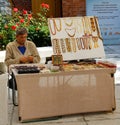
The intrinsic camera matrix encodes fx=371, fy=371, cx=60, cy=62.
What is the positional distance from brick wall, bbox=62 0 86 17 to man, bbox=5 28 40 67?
7.11 meters

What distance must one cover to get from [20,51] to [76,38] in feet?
2.83

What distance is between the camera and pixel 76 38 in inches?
212

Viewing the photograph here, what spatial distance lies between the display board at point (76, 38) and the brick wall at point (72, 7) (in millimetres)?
7087

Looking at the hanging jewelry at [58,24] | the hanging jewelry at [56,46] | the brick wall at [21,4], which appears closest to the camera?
the hanging jewelry at [56,46]

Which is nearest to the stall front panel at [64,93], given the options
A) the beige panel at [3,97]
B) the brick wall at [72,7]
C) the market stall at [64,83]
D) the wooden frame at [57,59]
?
the market stall at [64,83]

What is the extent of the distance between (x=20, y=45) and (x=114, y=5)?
8.24m

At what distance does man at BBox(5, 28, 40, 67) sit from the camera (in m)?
5.39

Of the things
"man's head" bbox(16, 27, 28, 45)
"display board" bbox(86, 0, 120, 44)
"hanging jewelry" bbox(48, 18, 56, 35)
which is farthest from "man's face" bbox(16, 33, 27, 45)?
"display board" bbox(86, 0, 120, 44)

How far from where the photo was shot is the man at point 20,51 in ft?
17.7

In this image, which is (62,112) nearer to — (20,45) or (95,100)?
(95,100)

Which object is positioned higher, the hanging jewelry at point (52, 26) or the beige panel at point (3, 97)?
the hanging jewelry at point (52, 26)

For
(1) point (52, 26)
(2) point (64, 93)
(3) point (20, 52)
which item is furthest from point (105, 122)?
(3) point (20, 52)

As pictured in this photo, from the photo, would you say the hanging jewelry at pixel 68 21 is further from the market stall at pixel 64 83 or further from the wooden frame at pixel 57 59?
the wooden frame at pixel 57 59

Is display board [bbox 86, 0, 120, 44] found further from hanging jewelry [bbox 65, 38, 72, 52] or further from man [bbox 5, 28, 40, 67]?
hanging jewelry [bbox 65, 38, 72, 52]
